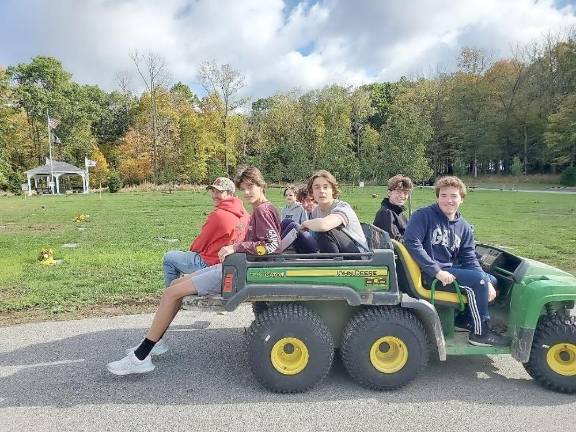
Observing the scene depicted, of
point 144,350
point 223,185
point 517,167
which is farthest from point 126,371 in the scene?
point 517,167

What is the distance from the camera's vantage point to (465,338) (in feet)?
Answer: 12.4

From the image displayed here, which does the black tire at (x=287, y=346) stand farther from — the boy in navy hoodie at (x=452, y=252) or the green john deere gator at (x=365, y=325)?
the boy in navy hoodie at (x=452, y=252)

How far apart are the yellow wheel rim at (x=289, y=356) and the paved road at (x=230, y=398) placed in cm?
20

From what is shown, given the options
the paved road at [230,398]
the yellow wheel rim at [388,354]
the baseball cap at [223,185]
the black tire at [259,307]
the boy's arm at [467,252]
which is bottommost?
the paved road at [230,398]

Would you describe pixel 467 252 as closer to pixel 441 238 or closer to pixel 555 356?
pixel 441 238

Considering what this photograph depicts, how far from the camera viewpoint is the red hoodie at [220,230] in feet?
14.2

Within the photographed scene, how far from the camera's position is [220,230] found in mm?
4328

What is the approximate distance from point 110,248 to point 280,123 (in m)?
50.2

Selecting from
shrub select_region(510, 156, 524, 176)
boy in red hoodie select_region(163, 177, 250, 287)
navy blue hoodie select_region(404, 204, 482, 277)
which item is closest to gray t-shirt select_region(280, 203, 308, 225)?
boy in red hoodie select_region(163, 177, 250, 287)

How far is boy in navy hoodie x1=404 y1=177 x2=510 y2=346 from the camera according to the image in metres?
3.67

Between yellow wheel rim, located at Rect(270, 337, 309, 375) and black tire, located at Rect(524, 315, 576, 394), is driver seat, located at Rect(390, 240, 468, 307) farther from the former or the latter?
yellow wheel rim, located at Rect(270, 337, 309, 375)

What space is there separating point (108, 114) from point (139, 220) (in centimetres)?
5239

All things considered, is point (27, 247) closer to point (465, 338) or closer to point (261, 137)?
point (465, 338)

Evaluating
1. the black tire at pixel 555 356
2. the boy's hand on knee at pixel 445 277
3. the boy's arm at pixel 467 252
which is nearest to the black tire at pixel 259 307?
the boy's hand on knee at pixel 445 277
